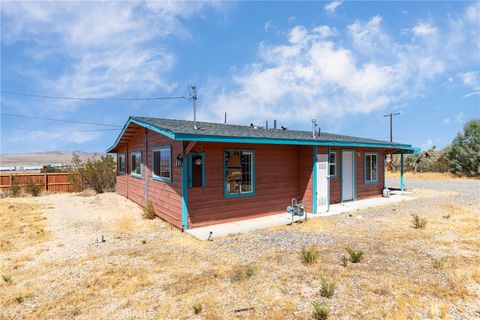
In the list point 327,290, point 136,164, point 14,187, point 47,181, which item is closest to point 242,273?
point 327,290

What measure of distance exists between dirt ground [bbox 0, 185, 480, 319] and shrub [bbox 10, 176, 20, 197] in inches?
409

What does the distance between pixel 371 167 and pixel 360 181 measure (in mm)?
1253

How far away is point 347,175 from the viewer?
11945 mm

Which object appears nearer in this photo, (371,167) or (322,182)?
(322,182)

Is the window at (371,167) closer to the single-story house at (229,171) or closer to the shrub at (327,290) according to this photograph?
the single-story house at (229,171)

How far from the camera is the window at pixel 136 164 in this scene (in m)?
11.3

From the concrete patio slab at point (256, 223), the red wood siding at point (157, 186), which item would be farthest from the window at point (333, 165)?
the red wood siding at point (157, 186)

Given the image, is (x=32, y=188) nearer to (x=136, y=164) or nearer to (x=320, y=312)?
(x=136, y=164)

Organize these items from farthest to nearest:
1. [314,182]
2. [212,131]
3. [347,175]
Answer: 1. [347,175]
2. [314,182]
3. [212,131]

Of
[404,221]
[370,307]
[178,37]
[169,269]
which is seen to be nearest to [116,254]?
[169,269]

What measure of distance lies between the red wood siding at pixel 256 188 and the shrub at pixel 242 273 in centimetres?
320

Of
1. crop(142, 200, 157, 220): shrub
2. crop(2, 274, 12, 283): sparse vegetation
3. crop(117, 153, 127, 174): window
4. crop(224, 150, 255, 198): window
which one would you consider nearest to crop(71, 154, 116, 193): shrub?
crop(117, 153, 127, 174): window

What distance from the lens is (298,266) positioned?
189 inches

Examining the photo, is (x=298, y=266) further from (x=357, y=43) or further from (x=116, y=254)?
(x=357, y=43)
